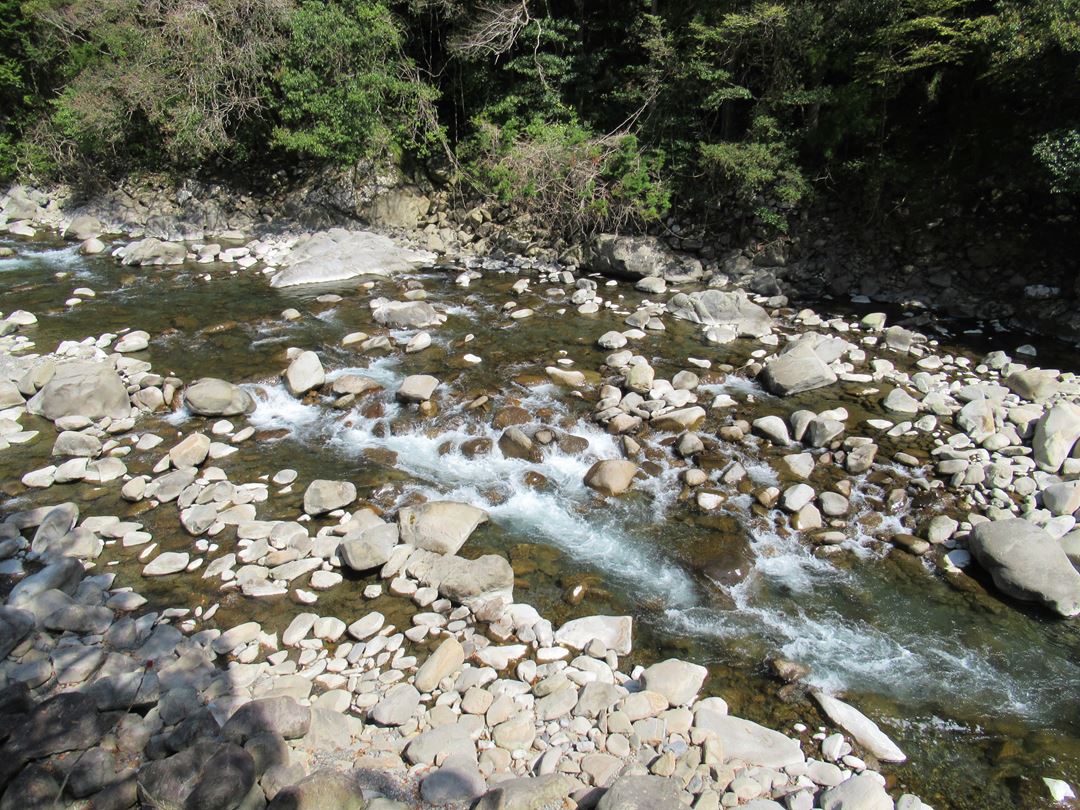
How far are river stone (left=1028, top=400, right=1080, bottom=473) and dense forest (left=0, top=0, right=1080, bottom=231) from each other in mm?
3417

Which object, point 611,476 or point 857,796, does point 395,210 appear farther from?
point 857,796

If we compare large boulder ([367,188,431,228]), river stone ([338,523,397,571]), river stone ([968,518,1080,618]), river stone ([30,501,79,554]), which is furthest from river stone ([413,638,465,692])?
large boulder ([367,188,431,228])

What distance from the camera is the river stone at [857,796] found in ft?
11.6

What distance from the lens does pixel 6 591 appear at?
16.8 ft

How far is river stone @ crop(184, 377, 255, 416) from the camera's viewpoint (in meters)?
7.60

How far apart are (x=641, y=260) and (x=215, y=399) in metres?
7.69

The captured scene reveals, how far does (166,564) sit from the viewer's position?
5.44 meters

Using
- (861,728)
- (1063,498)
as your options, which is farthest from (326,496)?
(1063,498)

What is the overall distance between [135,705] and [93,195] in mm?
16312

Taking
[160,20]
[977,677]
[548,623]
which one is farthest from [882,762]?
[160,20]

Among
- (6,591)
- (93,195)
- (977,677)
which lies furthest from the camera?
(93,195)

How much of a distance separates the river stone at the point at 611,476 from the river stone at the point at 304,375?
3657mm

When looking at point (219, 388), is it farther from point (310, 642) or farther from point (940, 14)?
point (940, 14)

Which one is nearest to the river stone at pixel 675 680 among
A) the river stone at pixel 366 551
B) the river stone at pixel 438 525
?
the river stone at pixel 438 525
